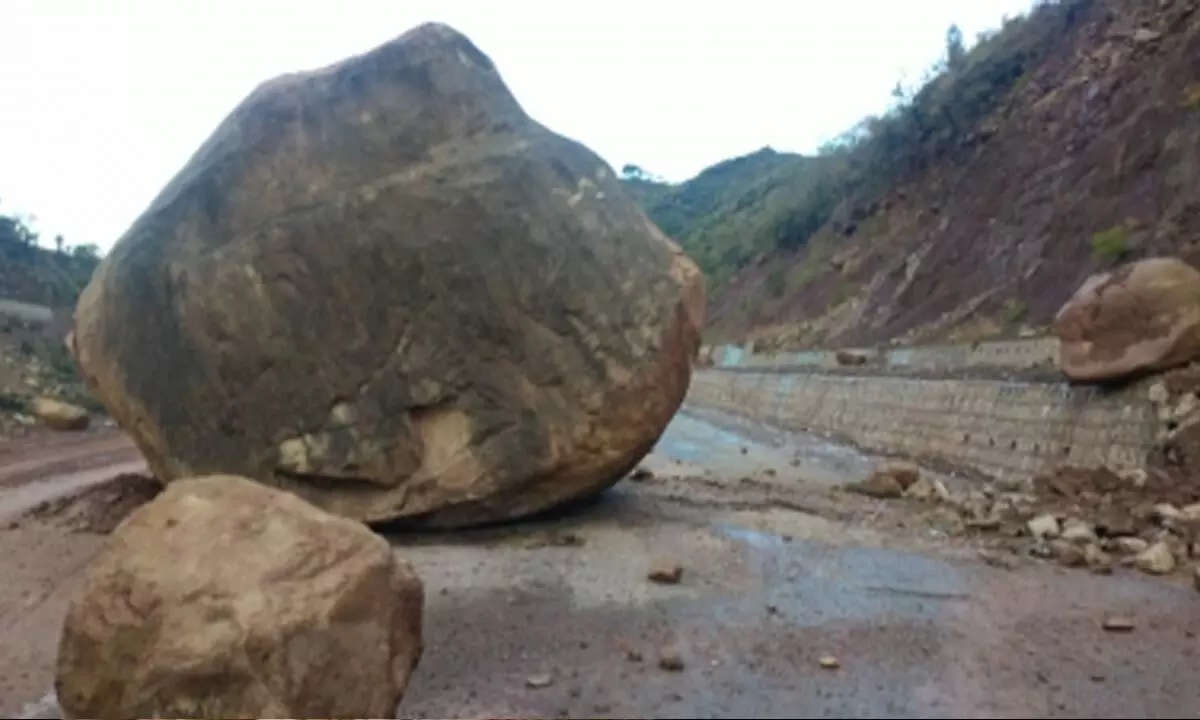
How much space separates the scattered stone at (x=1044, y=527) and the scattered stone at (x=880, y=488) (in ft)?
5.73

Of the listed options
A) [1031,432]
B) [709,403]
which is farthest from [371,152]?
[709,403]

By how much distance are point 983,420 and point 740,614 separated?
797 cm

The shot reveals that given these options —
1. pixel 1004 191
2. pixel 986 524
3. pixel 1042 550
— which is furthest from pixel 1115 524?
pixel 1004 191

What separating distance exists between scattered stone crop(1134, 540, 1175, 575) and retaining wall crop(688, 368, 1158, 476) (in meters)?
2.54

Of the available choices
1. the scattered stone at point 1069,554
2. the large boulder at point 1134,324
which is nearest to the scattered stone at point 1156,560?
the scattered stone at point 1069,554

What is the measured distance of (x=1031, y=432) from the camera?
998 centimetres

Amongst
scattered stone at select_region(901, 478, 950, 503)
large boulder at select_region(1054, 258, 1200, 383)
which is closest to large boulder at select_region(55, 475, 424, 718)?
scattered stone at select_region(901, 478, 950, 503)

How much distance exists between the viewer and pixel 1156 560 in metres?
5.79

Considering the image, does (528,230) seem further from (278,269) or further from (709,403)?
(709,403)

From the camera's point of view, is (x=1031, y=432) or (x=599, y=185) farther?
(x=1031, y=432)

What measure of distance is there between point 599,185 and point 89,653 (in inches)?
190

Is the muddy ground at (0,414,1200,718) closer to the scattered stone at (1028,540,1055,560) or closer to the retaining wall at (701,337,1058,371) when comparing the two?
the scattered stone at (1028,540,1055,560)

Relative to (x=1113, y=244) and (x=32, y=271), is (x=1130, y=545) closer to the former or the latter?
(x=1113, y=244)

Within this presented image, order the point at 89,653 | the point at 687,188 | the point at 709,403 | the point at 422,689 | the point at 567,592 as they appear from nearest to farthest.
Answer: the point at 89,653
the point at 422,689
the point at 567,592
the point at 709,403
the point at 687,188
